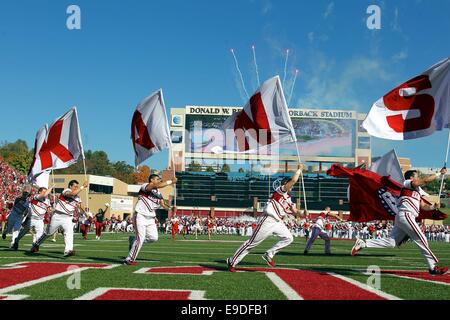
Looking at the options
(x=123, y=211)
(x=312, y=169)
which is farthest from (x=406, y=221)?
(x=312, y=169)

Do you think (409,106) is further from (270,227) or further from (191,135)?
(191,135)

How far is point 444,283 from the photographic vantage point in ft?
26.7

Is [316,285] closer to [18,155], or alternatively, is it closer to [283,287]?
[283,287]

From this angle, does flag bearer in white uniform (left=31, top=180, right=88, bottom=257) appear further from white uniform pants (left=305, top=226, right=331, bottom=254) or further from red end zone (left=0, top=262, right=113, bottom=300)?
white uniform pants (left=305, top=226, right=331, bottom=254)

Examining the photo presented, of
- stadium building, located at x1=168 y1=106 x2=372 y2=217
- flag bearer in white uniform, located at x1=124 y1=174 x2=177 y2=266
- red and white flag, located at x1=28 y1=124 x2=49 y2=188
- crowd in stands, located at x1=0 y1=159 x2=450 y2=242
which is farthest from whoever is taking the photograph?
stadium building, located at x1=168 y1=106 x2=372 y2=217

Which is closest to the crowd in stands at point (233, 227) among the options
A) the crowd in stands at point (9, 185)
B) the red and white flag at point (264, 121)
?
the crowd in stands at point (9, 185)

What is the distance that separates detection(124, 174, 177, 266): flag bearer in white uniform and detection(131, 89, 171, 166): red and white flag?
1.80 metres

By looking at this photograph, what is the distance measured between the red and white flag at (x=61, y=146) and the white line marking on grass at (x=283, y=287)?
8331mm

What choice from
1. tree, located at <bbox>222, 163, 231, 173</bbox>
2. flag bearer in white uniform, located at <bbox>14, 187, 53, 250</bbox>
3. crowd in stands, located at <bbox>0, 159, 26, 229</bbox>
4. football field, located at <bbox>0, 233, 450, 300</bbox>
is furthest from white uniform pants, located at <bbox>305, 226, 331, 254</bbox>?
tree, located at <bbox>222, 163, 231, 173</bbox>

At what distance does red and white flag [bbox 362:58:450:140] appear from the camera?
11000 millimetres

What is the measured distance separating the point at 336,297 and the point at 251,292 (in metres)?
1.12

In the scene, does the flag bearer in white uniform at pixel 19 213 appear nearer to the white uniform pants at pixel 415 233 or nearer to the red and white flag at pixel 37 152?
the red and white flag at pixel 37 152

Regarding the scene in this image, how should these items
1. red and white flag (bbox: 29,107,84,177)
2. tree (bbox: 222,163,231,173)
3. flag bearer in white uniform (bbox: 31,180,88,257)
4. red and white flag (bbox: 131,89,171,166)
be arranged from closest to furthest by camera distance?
flag bearer in white uniform (bbox: 31,180,88,257) < red and white flag (bbox: 131,89,171,166) < red and white flag (bbox: 29,107,84,177) < tree (bbox: 222,163,231,173)
